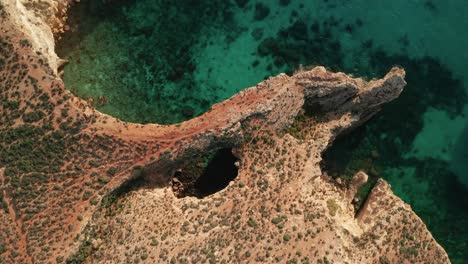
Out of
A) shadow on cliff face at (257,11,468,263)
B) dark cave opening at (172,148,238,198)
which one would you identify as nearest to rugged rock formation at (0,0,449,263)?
dark cave opening at (172,148,238,198)

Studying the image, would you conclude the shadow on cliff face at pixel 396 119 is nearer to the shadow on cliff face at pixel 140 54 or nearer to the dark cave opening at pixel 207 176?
the shadow on cliff face at pixel 140 54

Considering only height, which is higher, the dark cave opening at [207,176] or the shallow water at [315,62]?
the shallow water at [315,62]

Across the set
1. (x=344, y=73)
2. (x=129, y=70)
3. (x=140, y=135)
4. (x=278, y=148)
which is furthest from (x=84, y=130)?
(x=344, y=73)

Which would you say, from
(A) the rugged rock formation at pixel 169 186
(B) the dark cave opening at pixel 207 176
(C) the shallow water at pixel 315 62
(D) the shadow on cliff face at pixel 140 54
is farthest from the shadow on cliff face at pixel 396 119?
(B) the dark cave opening at pixel 207 176

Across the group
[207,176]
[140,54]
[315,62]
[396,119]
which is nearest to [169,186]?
[207,176]

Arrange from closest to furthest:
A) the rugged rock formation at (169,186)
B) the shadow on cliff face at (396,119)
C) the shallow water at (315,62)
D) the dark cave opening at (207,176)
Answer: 1. the rugged rock formation at (169,186)
2. the dark cave opening at (207,176)
3. the shadow on cliff face at (396,119)
4. the shallow water at (315,62)

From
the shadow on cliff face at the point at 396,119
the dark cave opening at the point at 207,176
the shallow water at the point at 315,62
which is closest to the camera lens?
the dark cave opening at the point at 207,176

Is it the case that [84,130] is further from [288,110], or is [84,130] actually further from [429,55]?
[429,55]
